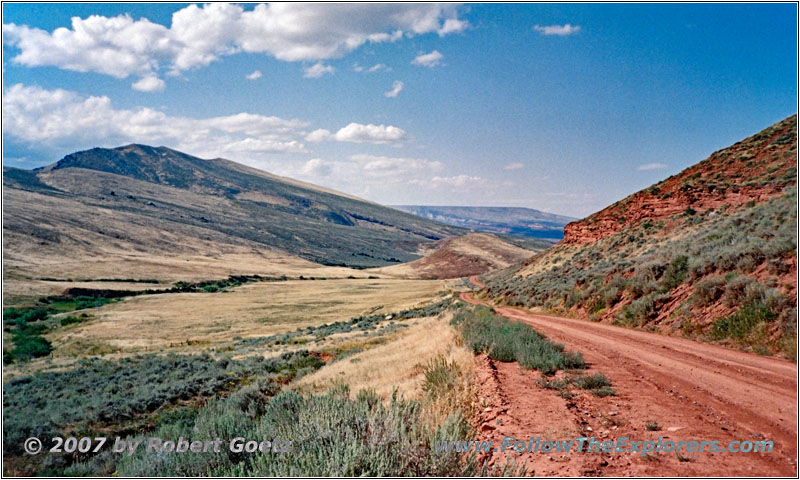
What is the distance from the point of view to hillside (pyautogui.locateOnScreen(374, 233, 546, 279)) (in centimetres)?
11712

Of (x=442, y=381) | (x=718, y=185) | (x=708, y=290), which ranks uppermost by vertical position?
(x=718, y=185)

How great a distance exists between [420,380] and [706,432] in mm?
5042

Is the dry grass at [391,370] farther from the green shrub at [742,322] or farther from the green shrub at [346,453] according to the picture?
the green shrub at [742,322]

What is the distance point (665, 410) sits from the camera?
20.7ft

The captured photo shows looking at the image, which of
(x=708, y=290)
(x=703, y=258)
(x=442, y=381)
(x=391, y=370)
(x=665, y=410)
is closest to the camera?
(x=665, y=410)

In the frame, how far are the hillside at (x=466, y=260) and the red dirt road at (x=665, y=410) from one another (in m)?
101

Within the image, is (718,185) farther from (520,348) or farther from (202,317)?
(202,317)

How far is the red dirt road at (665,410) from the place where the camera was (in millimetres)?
4648

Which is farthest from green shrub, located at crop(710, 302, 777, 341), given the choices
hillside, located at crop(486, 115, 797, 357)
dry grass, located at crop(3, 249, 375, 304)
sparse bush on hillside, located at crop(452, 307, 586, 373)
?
dry grass, located at crop(3, 249, 375, 304)

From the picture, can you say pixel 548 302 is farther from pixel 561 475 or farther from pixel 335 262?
pixel 335 262

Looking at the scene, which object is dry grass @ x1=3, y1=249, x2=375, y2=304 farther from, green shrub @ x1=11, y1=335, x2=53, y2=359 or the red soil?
the red soil

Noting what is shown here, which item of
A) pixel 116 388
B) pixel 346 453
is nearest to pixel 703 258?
pixel 346 453

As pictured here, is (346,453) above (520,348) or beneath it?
above

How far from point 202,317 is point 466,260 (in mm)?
90167
